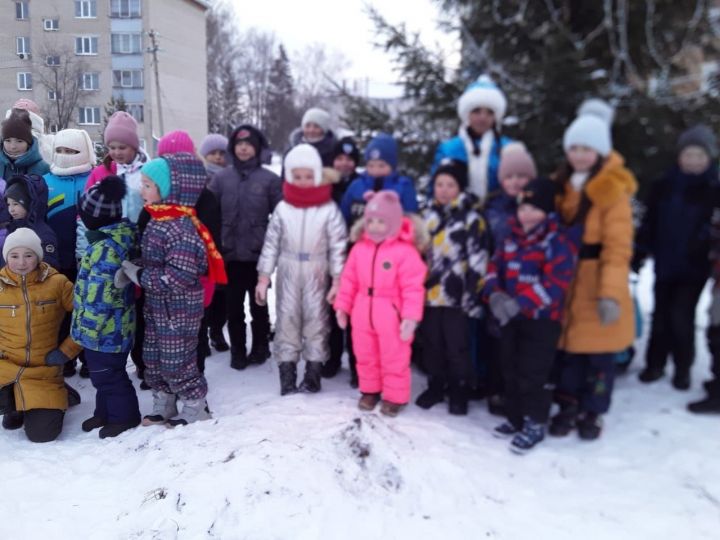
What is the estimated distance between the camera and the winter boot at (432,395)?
406 centimetres

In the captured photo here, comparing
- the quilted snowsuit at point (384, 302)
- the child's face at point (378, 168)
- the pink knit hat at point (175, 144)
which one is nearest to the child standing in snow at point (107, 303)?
the pink knit hat at point (175, 144)

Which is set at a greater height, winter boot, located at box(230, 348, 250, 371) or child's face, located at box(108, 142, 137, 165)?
child's face, located at box(108, 142, 137, 165)

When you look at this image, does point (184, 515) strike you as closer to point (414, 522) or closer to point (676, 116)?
point (414, 522)

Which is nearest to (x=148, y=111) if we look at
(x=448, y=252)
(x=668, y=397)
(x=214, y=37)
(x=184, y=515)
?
(x=214, y=37)

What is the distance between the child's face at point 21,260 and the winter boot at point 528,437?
3.81 m

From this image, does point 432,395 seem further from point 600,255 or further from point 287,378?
point 600,255

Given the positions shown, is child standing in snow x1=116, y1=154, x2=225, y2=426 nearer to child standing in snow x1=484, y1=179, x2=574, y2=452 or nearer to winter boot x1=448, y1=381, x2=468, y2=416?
winter boot x1=448, y1=381, x2=468, y2=416

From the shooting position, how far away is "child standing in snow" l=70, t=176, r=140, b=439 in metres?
3.70

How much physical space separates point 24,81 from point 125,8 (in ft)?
3.75

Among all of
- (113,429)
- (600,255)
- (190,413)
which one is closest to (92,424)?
(113,429)

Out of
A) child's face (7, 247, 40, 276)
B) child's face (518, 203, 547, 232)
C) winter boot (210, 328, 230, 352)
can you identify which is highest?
Answer: child's face (518, 203, 547, 232)

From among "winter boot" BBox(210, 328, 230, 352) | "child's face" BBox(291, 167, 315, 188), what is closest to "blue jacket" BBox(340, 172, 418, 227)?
"child's face" BBox(291, 167, 315, 188)

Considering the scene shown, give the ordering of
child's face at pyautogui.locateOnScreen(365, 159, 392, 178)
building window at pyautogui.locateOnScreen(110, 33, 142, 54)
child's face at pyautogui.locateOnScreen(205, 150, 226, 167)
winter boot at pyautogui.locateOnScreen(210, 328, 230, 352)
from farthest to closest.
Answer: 1. child's face at pyautogui.locateOnScreen(205, 150, 226, 167)
2. winter boot at pyautogui.locateOnScreen(210, 328, 230, 352)
3. building window at pyautogui.locateOnScreen(110, 33, 142, 54)
4. child's face at pyautogui.locateOnScreen(365, 159, 392, 178)

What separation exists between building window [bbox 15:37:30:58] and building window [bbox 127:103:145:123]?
101cm
